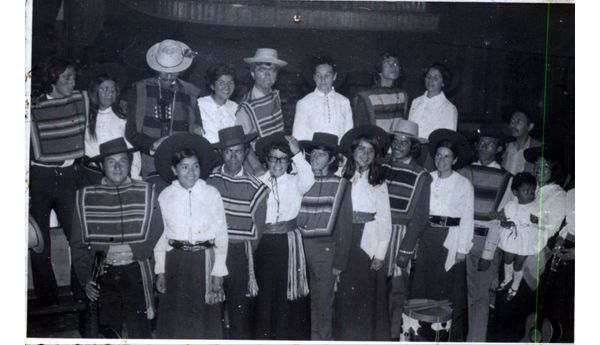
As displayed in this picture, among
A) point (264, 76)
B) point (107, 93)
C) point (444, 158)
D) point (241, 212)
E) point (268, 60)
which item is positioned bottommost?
point (241, 212)

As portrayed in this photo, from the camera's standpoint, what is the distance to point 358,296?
170 inches

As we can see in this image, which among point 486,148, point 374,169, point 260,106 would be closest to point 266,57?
point 260,106

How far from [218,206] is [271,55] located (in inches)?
44.3

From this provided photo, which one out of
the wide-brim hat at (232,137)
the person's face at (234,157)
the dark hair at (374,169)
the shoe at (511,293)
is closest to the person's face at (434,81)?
the dark hair at (374,169)

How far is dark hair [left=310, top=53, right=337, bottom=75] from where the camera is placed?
4270 mm

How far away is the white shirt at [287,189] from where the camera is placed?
428 cm

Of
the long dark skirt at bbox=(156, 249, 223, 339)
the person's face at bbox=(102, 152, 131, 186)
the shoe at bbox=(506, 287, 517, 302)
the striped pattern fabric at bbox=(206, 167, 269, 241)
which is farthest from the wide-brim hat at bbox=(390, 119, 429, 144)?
the person's face at bbox=(102, 152, 131, 186)

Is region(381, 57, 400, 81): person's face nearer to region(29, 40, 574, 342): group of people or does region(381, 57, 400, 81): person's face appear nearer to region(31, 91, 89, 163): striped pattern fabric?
region(29, 40, 574, 342): group of people

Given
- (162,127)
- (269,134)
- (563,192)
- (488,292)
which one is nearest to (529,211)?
(563,192)

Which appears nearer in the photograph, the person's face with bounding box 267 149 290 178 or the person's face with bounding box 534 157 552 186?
the person's face with bounding box 267 149 290 178

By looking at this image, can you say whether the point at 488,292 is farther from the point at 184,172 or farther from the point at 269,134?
the point at 184,172

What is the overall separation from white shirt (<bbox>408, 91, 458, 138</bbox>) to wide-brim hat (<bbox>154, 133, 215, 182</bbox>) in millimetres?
1461

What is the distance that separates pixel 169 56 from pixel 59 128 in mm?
922

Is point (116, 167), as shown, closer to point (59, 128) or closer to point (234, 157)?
point (59, 128)
